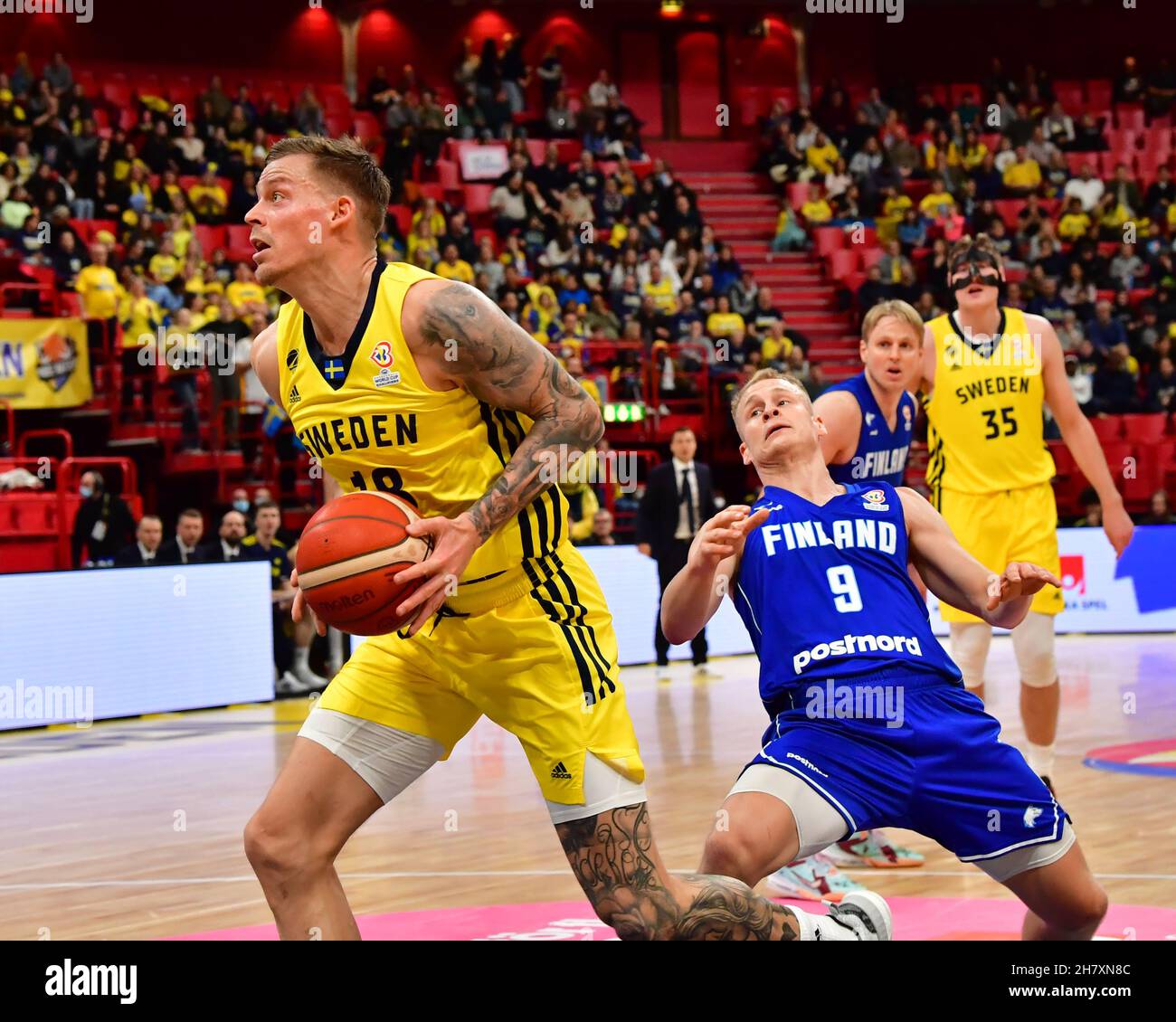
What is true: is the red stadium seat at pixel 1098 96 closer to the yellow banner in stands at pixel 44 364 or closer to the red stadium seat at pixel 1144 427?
the red stadium seat at pixel 1144 427

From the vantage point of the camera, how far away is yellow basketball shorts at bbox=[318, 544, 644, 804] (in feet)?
12.1

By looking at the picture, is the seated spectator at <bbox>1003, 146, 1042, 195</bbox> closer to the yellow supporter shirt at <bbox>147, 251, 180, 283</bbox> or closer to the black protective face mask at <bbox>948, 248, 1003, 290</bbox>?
the yellow supporter shirt at <bbox>147, 251, 180, 283</bbox>

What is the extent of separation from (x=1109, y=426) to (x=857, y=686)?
14.5 m

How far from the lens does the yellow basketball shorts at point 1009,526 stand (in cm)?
685

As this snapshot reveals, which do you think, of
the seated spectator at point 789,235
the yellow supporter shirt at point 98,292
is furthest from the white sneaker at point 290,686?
the seated spectator at point 789,235

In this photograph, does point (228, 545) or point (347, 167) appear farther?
point (228, 545)

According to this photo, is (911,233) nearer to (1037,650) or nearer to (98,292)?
(98,292)

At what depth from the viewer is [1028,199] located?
22266mm

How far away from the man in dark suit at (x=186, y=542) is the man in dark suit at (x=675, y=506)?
11.3 ft

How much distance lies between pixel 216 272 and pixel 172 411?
165 cm

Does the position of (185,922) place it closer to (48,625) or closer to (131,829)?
(131,829)

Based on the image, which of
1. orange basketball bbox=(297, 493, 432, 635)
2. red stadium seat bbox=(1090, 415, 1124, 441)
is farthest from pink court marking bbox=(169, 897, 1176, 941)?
red stadium seat bbox=(1090, 415, 1124, 441)

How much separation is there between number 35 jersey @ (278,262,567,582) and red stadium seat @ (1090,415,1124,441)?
14.6 meters

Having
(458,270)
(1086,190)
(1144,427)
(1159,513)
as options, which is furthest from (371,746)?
(1086,190)
